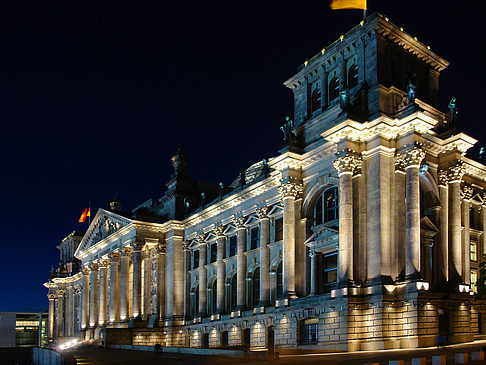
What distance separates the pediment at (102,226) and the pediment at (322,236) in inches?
1215

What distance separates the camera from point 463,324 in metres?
40.4

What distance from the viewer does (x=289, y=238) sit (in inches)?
1843

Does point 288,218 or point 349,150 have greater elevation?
point 349,150

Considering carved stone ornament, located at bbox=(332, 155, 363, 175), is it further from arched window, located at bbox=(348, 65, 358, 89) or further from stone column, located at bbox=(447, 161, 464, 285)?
stone column, located at bbox=(447, 161, 464, 285)

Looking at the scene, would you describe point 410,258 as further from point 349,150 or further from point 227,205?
point 227,205

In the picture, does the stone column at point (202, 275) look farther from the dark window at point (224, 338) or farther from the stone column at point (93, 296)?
the stone column at point (93, 296)

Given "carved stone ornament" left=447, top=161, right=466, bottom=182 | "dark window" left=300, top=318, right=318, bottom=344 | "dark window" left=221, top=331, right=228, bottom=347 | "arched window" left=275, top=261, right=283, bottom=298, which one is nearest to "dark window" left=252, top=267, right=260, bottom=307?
"arched window" left=275, top=261, right=283, bottom=298

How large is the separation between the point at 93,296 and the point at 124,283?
47.3 ft

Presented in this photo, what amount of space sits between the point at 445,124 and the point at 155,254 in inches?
1542

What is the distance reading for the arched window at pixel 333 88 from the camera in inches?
1881

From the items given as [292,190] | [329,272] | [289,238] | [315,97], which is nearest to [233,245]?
[289,238]

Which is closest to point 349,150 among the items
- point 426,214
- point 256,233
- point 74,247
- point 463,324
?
point 426,214

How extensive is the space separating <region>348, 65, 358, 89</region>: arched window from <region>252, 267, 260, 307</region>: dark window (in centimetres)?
2031

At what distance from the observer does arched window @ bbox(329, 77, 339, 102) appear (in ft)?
157
